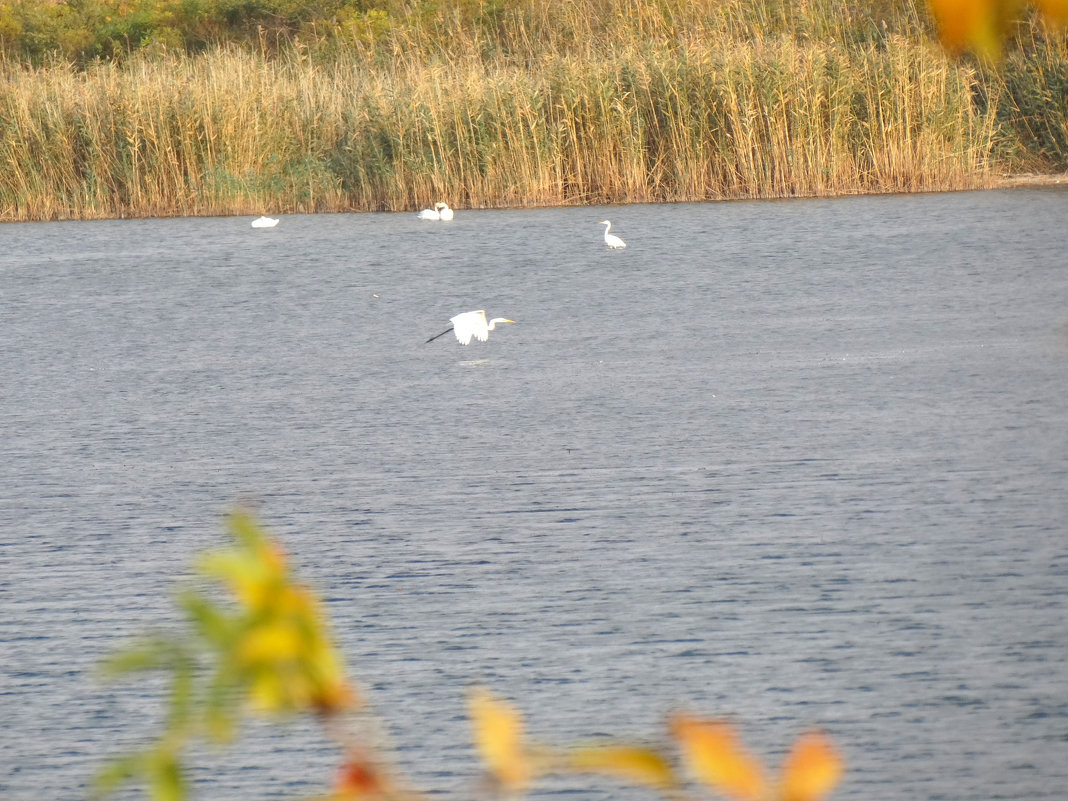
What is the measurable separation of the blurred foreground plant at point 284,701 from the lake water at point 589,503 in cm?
35

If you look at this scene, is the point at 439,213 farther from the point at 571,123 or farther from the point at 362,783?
the point at 362,783

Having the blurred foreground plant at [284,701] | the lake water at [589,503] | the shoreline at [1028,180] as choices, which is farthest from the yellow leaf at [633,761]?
the shoreline at [1028,180]

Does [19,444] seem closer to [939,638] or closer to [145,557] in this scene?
[145,557]

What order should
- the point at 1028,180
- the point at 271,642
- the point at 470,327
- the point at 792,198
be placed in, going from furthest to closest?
the point at 1028,180
the point at 792,198
the point at 470,327
the point at 271,642

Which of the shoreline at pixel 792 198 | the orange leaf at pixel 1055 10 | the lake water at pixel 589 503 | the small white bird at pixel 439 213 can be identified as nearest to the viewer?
the orange leaf at pixel 1055 10

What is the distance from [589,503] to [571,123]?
430 inches

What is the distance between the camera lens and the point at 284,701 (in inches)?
22.2

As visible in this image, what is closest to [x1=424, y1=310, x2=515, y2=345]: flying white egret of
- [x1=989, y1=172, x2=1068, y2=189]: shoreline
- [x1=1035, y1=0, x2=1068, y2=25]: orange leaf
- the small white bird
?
the small white bird

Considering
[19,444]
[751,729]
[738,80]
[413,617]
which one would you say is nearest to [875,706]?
[751,729]

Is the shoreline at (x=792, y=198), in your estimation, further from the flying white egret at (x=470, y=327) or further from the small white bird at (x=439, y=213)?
the flying white egret at (x=470, y=327)

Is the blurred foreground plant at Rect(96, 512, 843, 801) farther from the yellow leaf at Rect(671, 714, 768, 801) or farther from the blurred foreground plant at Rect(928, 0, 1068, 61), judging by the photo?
the blurred foreground plant at Rect(928, 0, 1068, 61)

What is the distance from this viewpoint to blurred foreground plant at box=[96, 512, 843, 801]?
0.54 meters

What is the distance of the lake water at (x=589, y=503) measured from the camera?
3254mm

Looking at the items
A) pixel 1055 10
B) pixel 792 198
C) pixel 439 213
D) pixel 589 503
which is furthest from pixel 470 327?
pixel 792 198
